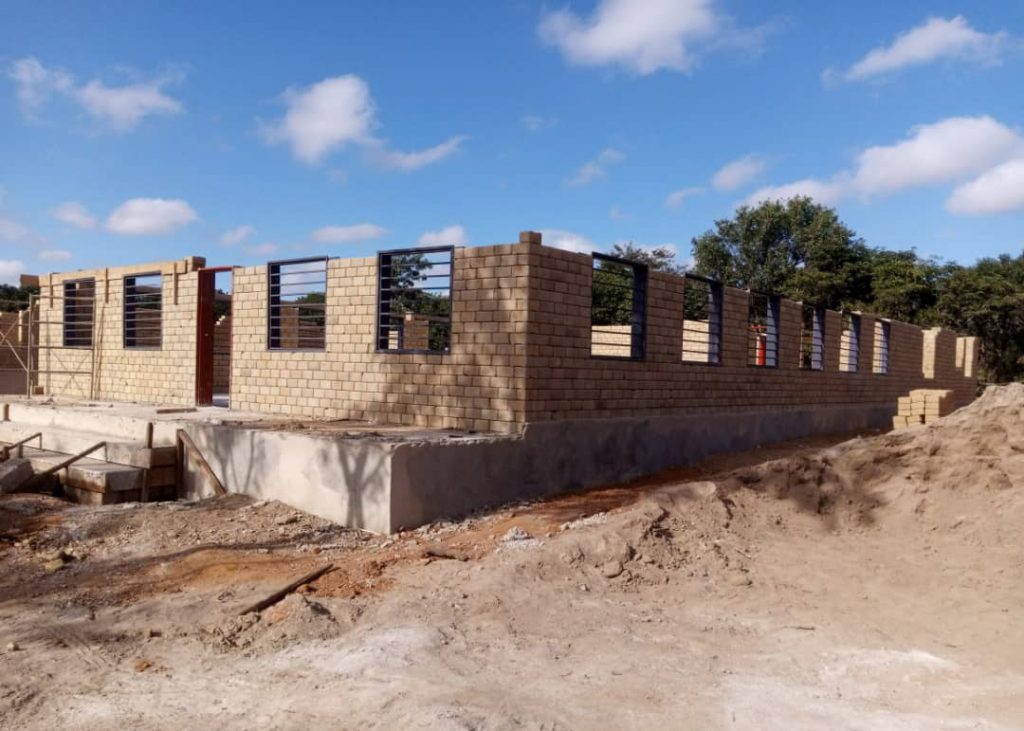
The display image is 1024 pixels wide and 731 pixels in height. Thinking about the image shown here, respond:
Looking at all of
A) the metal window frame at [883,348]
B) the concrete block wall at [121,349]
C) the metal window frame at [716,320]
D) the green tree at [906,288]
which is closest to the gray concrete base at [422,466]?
the metal window frame at [716,320]

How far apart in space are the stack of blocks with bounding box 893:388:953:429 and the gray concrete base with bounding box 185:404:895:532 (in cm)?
646

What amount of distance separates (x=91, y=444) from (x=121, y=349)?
4018 millimetres

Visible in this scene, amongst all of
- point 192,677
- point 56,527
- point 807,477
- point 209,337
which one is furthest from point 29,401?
point 807,477

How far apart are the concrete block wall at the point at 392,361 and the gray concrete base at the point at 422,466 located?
0.63 m

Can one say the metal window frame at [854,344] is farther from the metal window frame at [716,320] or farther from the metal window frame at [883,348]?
the metal window frame at [716,320]

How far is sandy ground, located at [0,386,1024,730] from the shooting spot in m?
4.12

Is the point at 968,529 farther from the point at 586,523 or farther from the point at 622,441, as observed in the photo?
the point at 622,441

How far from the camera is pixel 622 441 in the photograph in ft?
33.3

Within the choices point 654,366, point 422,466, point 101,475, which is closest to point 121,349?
point 101,475

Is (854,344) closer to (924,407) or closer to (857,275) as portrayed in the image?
(924,407)

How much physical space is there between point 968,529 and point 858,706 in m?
3.13

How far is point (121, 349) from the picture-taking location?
13945 mm

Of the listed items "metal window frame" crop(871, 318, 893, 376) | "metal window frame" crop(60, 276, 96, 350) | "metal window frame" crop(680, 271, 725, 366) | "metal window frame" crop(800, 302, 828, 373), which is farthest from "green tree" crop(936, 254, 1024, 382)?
"metal window frame" crop(60, 276, 96, 350)

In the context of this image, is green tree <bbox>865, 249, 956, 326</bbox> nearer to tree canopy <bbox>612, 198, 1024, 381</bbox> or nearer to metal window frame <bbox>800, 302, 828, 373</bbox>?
tree canopy <bbox>612, 198, 1024, 381</bbox>
